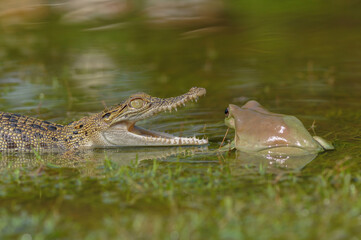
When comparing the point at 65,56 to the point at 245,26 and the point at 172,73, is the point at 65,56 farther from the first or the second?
the point at 245,26

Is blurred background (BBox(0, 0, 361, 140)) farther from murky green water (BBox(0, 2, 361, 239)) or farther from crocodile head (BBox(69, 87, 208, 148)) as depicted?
crocodile head (BBox(69, 87, 208, 148))

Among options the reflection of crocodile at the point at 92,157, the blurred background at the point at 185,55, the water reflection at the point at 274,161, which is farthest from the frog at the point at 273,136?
the blurred background at the point at 185,55

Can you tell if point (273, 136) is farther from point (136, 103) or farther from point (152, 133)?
point (136, 103)

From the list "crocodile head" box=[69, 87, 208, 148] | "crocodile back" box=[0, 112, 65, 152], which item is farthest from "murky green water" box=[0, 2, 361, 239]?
"crocodile back" box=[0, 112, 65, 152]

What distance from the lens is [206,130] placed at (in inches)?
293

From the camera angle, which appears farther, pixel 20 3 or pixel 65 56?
pixel 20 3

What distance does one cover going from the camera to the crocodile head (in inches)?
274

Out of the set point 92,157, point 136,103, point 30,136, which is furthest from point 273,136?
point 30,136

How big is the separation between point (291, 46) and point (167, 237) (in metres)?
8.88

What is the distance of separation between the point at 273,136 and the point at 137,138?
1.81 metres

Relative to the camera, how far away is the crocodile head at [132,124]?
696 centimetres

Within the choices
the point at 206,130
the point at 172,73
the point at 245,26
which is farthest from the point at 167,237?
the point at 245,26

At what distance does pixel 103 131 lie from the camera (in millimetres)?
7246

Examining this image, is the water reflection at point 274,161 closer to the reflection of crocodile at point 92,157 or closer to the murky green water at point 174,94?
the murky green water at point 174,94
